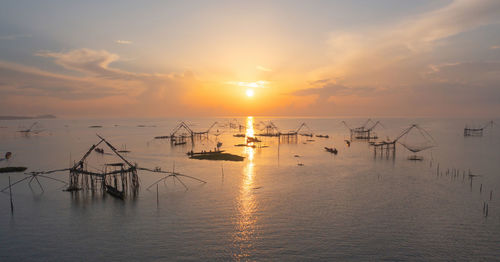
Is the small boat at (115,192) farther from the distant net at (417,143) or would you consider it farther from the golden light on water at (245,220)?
the distant net at (417,143)

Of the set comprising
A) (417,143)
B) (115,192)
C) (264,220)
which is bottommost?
(264,220)

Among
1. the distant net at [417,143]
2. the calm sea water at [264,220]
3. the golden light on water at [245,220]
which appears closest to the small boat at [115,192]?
the calm sea water at [264,220]

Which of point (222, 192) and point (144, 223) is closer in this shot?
point (144, 223)

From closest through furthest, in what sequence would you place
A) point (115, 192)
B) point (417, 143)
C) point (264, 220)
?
point (264, 220) < point (115, 192) < point (417, 143)

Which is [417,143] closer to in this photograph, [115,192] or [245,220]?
[245,220]

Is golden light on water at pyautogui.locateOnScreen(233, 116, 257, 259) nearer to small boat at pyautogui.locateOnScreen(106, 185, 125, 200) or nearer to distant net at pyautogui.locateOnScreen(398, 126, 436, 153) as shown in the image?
small boat at pyautogui.locateOnScreen(106, 185, 125, 200)

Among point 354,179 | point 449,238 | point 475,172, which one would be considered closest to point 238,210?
point 449,238

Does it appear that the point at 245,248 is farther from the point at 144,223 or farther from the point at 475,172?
the point at 475,172

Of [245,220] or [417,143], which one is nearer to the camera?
[245,220]

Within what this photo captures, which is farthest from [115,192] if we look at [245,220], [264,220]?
[264,220]

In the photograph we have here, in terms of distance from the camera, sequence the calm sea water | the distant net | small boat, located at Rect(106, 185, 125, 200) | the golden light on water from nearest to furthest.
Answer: the calm sea water
the golden light on water
small boat, located at Rect(106, 185, 125, 200)
the distant net

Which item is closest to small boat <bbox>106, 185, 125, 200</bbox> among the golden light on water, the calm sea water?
the calm sea water
